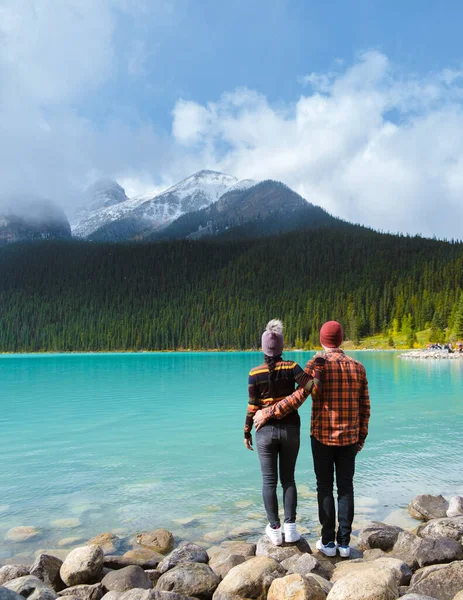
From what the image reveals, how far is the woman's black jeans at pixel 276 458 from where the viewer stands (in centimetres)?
605

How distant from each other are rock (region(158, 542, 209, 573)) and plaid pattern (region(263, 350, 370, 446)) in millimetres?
2271

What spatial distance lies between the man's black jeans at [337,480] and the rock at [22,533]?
497 centimetres

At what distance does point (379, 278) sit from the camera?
171750mm

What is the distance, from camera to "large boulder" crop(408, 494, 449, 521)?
→ 327 inches

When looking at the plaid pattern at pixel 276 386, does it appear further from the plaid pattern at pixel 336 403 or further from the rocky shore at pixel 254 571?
the rocky shore at pixel 254 571

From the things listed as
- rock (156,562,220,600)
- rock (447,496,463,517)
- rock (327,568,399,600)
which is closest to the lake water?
rock (447,496,463,517)

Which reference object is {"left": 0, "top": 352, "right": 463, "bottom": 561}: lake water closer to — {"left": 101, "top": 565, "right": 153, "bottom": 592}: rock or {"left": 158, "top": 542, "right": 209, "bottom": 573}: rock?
{"left": 158, "top": 542, "right": 209, "bottom": 573}: rock

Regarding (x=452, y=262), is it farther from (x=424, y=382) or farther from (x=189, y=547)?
(x=189, y=547)

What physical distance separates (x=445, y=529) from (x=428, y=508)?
132 centimetres

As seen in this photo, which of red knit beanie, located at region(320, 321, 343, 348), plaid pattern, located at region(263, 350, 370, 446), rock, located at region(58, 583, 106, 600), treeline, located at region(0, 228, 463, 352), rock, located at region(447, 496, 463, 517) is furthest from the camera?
treeline, located at region(0, 228, 463, 352)

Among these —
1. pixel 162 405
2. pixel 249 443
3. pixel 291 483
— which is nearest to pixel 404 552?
pixel 291 483

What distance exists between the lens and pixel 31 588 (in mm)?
5242

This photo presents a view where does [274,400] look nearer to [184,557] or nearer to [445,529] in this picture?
[184,557]

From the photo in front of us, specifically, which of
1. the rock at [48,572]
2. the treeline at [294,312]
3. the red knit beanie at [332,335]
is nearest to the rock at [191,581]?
the rock at [48,572]
